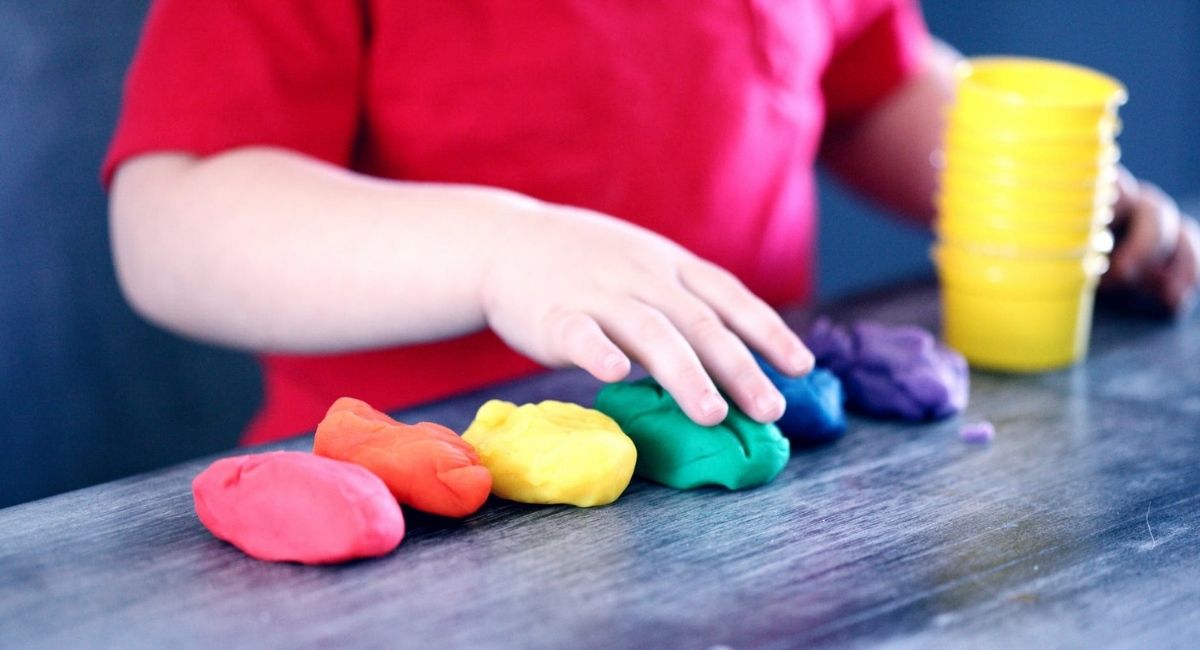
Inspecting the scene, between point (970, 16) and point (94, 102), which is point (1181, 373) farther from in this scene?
point (970, 16)

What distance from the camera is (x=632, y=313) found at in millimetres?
585

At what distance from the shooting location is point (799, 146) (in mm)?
926

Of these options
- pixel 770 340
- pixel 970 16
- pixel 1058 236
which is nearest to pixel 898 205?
pixel 1058 236

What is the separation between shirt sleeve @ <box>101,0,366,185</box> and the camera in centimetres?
71

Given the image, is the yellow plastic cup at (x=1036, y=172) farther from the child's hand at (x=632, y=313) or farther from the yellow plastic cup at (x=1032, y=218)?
the child's hand at (x=632, y=313)

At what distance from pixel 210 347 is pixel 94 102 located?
22cm

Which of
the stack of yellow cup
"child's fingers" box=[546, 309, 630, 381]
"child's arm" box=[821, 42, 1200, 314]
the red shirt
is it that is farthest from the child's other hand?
"child's fingers" box=[546, 309, 630, 381]

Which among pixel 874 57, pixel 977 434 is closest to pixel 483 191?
pixel 977 434

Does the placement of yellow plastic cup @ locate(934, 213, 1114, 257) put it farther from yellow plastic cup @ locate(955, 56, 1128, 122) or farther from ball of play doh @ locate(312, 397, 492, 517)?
ball of play doh @ locate(312, 397, 492, 517)

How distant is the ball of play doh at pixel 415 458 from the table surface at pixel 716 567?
12 millimetres

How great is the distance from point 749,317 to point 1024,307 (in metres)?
0.22

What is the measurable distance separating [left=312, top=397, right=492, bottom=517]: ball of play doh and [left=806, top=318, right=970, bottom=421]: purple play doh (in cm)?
22

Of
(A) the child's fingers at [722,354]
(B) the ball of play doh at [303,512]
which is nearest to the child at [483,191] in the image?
(A) the child's fingers at [722,354]

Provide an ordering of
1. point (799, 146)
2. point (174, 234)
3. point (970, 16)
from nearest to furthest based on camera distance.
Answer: point (174, 234), point (799, 146), point (970, 16)
